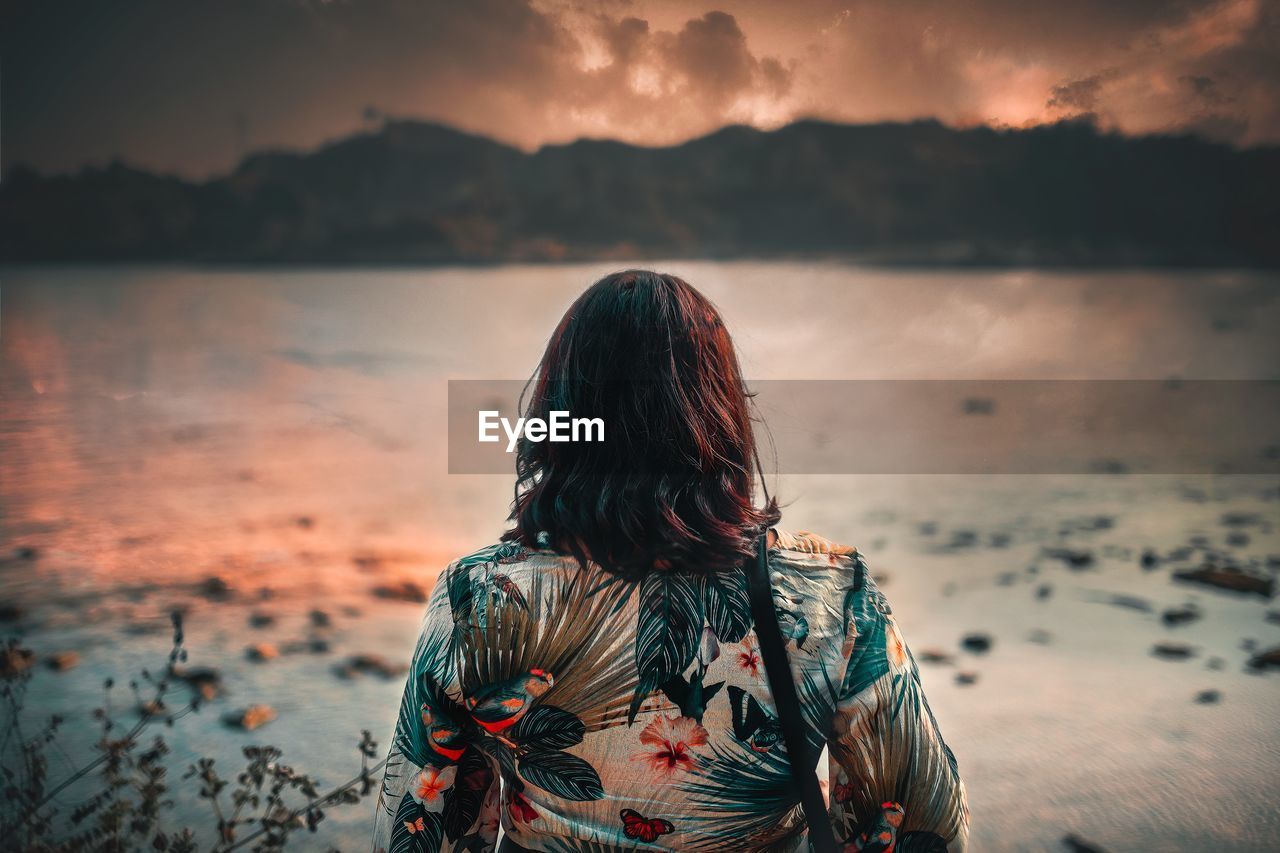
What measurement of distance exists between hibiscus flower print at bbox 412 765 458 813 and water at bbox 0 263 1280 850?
1079 mm

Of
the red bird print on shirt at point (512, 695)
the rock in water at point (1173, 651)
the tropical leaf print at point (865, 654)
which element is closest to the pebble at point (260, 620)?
the red bird print on shirt at point (512, 695)

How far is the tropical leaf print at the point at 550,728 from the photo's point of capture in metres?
0.83

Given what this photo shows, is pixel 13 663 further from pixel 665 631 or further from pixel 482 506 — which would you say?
pixel 665 631

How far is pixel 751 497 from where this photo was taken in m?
0.92

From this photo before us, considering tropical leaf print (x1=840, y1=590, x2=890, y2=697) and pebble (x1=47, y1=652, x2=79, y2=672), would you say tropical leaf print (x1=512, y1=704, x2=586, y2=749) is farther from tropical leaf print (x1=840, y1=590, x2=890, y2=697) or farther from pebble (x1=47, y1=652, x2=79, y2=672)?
pebble (x1=47, y1=652, x2=79, y2=672)

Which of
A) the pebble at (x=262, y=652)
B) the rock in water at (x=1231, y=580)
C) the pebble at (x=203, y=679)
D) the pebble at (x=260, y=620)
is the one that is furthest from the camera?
the rock in water at (x=1231, y=580)

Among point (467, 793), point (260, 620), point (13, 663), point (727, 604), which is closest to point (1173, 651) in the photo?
point (727, 604)

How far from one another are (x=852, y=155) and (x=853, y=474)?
1419 mm

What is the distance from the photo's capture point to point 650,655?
0.82 meters

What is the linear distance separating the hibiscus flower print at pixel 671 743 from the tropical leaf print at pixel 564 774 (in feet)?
0.19

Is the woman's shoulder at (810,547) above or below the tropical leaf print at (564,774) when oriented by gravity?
above

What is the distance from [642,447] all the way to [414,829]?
0.49 metres

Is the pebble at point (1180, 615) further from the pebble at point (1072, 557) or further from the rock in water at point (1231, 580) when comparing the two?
the pebble at point (1072, 557)

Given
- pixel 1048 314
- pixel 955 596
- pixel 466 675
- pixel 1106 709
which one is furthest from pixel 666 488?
pixel 1048 314
